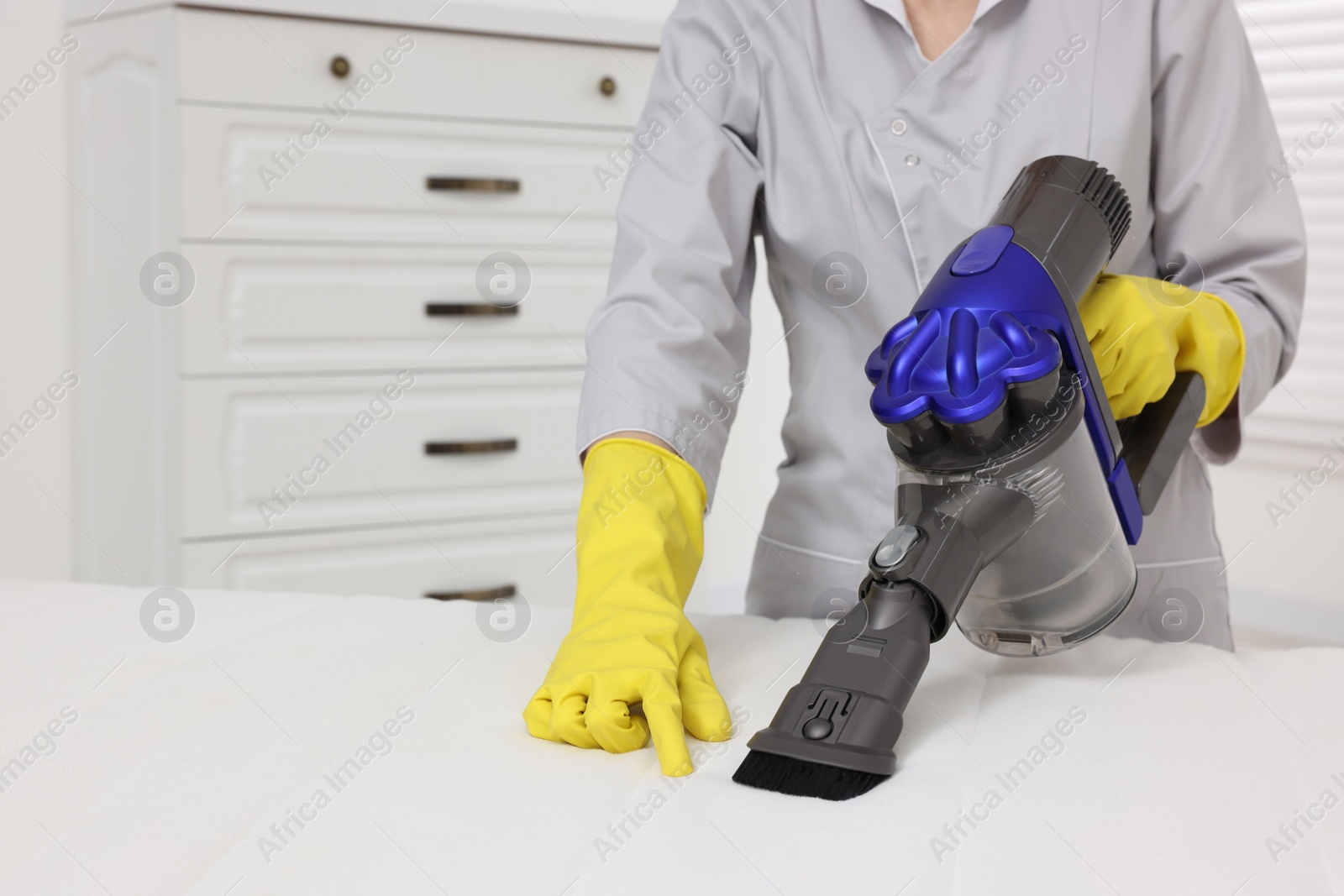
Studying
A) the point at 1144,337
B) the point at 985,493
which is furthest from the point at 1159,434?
the point at 985,493

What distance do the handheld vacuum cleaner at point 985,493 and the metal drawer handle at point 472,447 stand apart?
1.35 m

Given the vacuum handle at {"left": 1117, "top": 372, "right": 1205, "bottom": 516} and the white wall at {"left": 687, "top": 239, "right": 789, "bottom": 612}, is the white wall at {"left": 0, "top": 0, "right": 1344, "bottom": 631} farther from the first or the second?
the vacuum handle at {"left": 1117, "top": 372, "right": 1205, "bottom": 516}

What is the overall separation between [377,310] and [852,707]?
4.81ft

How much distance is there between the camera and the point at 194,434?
1.76m

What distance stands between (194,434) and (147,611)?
979 mm

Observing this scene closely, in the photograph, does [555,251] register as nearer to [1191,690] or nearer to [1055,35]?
[1055,35]

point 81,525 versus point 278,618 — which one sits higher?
point 278,618

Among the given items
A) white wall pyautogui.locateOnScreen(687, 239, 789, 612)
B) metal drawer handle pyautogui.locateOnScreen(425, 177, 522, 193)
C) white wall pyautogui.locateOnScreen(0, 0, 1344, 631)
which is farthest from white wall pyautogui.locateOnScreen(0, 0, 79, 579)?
white wall pyautogui.locateOnScreen(687, 239, 789, 612)

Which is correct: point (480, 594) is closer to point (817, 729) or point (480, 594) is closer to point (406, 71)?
point (406, 71)

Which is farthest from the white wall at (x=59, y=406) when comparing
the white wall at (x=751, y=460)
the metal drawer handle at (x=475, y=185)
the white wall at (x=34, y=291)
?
the white wall at (x=751, y=460)

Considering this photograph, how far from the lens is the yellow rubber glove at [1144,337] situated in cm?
75

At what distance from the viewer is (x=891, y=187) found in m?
0.94

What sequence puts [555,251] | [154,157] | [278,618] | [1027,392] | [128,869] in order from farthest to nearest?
[555,251]
[154,157]
[278,618]
[1027,392]
[128,869]

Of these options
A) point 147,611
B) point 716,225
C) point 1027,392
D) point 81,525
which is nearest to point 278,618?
point 147,611
